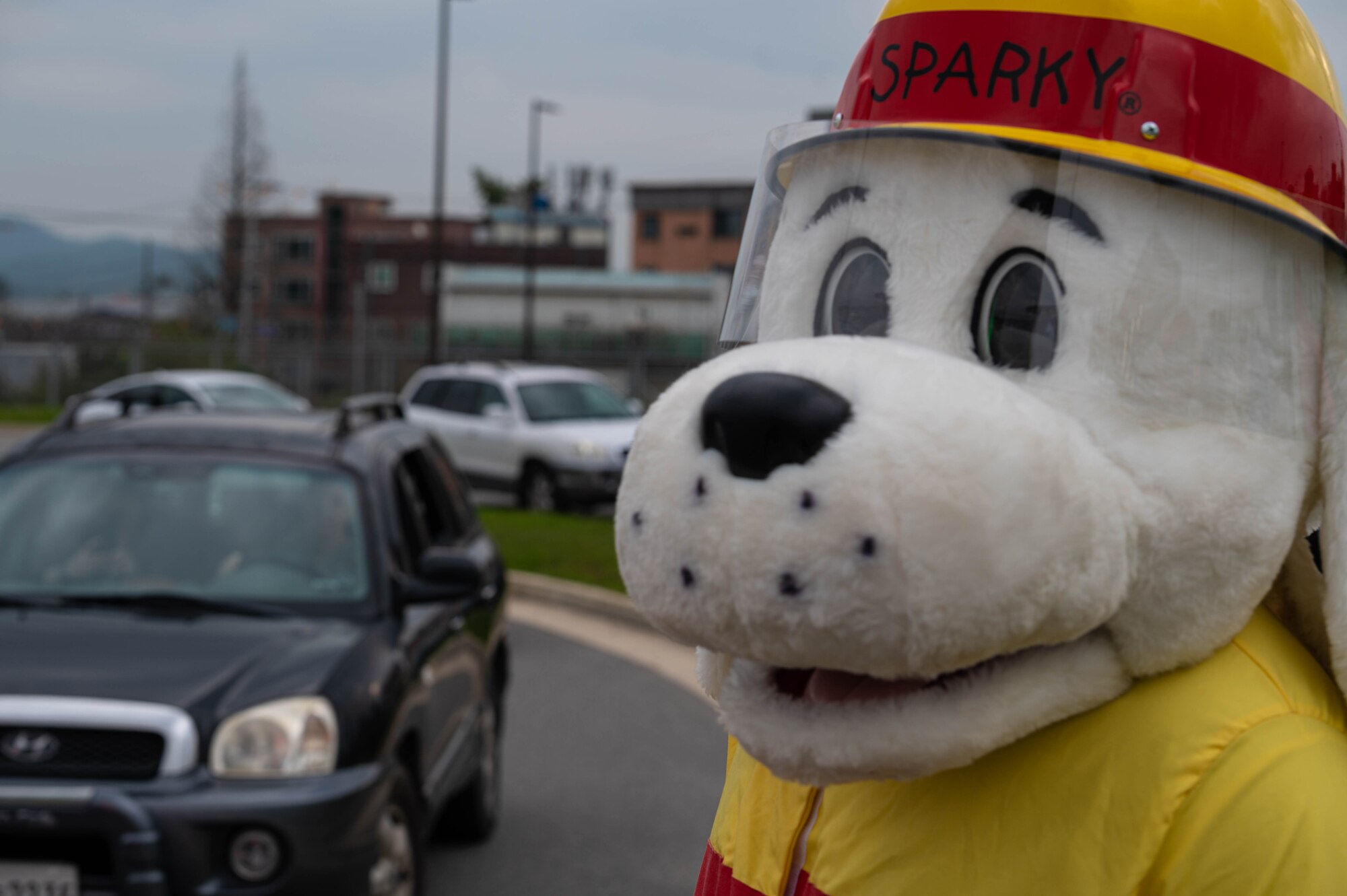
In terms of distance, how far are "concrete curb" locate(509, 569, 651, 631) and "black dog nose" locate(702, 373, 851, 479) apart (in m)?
8.68

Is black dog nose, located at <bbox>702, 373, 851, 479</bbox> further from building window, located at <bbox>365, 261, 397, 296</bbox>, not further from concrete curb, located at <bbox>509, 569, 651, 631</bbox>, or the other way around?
building window, located at <bbox>365, 261, 397, 296</bbox>

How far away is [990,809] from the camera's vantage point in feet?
4.47

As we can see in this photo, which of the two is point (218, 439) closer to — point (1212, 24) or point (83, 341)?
point (1212, 24)

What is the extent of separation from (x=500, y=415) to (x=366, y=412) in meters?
10.8

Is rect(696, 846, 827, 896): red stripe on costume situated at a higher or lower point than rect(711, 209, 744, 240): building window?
lower

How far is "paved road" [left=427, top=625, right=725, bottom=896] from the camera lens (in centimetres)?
523

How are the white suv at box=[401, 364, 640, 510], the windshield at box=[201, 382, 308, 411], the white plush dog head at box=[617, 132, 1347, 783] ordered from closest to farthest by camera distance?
the white plush dog head at box=[617, 132, 1347, 783]
the white suv at box=[401, 364, 640, 510]
the windshield at box=[201, 382, 308, 411]

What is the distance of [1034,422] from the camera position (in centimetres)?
123

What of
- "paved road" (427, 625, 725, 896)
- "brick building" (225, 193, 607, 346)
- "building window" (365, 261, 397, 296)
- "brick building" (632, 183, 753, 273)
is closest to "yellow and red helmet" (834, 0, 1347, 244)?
"paved road" (427, 625, 725, 896)

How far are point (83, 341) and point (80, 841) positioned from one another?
3819cm

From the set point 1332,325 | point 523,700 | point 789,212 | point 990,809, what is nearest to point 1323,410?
point 1332,325

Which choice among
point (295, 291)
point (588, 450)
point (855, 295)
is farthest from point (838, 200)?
point (295, 291)

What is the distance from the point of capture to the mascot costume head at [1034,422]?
3.91ft

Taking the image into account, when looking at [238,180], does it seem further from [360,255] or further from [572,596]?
[572,596]
